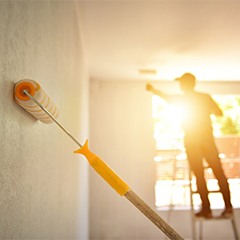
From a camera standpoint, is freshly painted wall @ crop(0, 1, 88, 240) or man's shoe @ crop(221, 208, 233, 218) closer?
freshly painted wall @ crop(0, 1, 88, 240)

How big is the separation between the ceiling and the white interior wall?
1.35 feet

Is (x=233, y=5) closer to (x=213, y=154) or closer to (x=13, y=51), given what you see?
(x=213, y=154)

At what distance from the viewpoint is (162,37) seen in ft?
7.61

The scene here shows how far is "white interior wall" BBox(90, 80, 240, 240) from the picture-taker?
3.63 meters

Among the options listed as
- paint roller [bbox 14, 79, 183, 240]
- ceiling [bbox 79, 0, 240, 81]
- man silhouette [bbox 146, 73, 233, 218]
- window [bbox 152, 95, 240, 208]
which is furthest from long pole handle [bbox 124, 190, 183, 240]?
window [bbox 152, 95, 240, 208]

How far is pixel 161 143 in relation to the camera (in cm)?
402

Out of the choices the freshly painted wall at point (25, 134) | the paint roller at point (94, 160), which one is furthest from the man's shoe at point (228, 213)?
the paint roller at point (94, 160)

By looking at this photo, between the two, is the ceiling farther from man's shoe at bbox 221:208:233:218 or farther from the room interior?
man's shoe at bbox 221:208:233:218

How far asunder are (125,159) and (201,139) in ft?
4.69

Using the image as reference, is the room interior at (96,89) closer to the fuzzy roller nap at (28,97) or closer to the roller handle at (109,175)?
the fuzzy roller nap at (28,97)

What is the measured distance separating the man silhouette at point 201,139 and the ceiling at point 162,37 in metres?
0.38

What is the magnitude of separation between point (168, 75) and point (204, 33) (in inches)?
55.5

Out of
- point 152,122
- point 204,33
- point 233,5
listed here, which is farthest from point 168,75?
point 233,5

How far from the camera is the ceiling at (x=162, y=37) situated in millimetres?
1814
